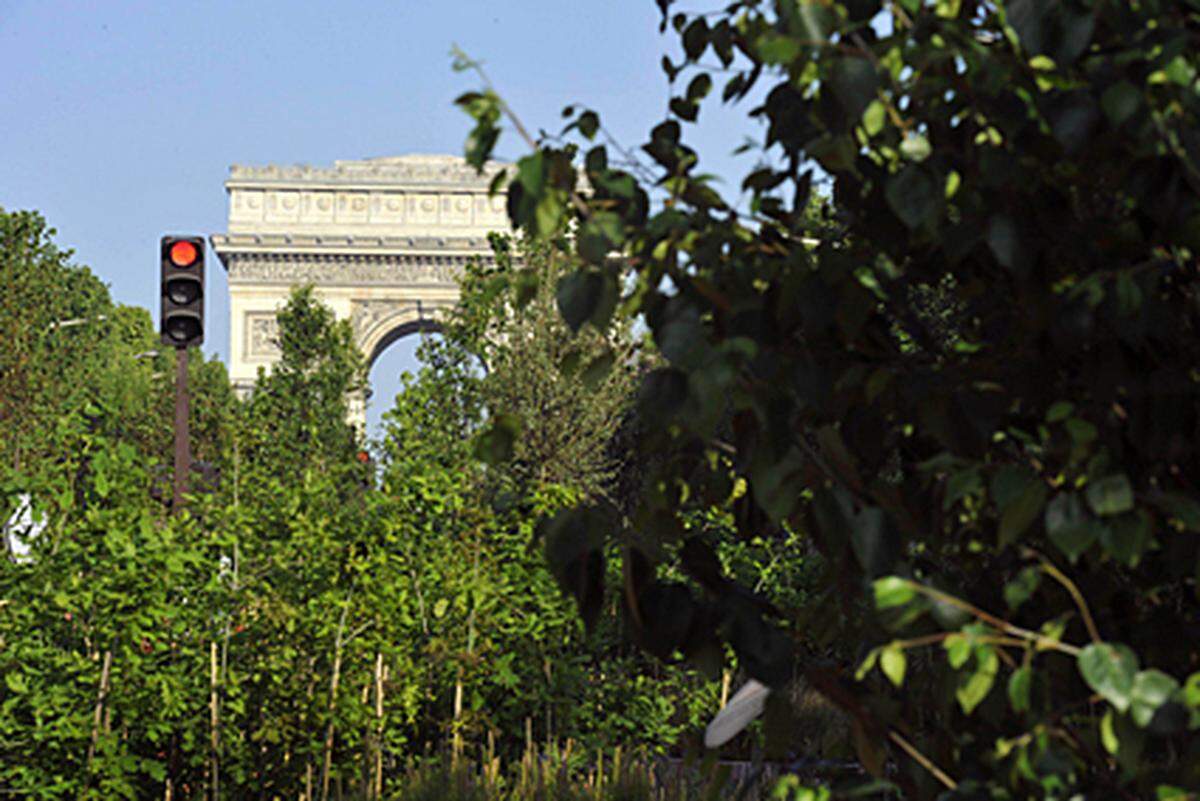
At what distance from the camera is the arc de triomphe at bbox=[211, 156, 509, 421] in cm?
7225

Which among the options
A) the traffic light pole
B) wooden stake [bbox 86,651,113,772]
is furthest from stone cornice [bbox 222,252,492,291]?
wooden stake [bbox 86,651,113,772]

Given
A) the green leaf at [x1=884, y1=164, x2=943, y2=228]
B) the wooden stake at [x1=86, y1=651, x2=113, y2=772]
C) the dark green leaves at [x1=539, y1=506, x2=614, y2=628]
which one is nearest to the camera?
the green leaf at [x1=884, y1=164, x2=943, y2=228]

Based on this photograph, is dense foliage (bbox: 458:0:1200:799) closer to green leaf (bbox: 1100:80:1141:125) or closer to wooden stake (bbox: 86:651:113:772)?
green leaf (bbox: 1100:80:1141:125)

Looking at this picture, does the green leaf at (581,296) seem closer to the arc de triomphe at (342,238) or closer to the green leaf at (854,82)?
the green leaf at (854,82)

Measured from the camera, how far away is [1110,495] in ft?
6.15

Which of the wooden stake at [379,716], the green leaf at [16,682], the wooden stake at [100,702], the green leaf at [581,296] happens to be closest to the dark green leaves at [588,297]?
the green leaf at [581,296]

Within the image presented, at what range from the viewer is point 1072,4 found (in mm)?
1938

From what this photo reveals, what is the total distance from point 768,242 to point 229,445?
8062 mm

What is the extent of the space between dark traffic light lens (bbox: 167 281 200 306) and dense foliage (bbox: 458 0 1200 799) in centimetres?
1113

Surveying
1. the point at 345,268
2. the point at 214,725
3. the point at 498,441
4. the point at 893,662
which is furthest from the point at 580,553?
the point at 345,268

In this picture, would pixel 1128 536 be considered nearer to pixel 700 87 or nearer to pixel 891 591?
pixel 891 591

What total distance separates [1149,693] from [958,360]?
2.51ft

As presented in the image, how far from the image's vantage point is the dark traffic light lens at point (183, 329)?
13.1m

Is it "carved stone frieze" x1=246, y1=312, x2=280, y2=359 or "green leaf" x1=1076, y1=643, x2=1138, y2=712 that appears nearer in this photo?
"green leaf" x1=1076, y1=643, x2=1138, y2=712
